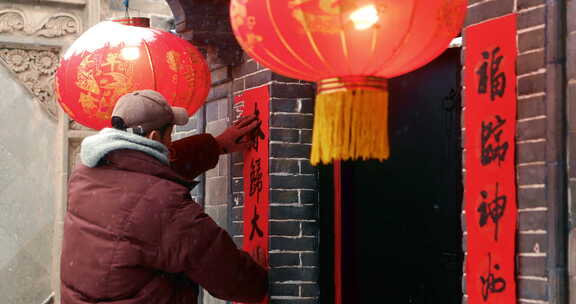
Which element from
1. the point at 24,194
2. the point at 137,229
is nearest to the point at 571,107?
the point at 137,229

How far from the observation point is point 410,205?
508 cm

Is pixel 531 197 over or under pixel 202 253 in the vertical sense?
over

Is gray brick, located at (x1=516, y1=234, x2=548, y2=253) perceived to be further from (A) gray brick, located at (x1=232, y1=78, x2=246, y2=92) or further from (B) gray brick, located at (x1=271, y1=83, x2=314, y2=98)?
(A) gray brick, located at (x1=232, y1=78, x2=246, y2=92)

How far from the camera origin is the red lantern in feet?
16.9

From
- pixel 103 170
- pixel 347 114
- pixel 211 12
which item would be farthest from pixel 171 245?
pixel 211 12

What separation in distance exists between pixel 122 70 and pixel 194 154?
70 centimetres

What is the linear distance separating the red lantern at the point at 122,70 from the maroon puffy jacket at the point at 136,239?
0.83 m

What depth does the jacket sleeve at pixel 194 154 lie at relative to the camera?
5.44 m

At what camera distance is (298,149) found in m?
5.49

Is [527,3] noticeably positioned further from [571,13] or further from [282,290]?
[282,290]

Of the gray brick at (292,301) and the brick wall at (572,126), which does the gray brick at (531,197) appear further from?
the gray brick at (292,301)

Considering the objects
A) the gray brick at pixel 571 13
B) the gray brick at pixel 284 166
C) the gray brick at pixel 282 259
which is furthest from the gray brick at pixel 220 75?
the gray brick at pixel 571 13

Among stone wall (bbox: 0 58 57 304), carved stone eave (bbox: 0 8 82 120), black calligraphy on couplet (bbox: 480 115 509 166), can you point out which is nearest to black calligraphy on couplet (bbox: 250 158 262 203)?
black calligraphy on couplet (bbox: 480 115 509 166)

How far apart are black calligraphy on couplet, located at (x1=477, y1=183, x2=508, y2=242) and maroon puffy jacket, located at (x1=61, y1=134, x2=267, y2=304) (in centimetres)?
131
